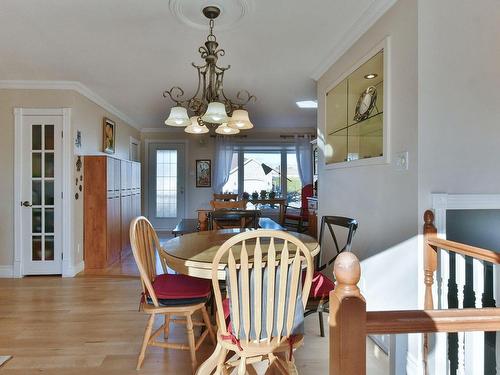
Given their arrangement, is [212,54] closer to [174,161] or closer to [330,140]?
[330,140]

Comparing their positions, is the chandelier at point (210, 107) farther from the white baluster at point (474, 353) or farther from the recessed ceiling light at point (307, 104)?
the recessed ceiling light at point (307, 104)

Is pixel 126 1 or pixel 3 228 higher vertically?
pixel 126 1

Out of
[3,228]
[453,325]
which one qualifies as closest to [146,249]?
[453,325]

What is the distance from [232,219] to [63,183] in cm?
216

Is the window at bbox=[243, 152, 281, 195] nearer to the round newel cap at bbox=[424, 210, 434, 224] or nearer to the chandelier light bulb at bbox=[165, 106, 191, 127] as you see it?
the chandelier light bulb at bbox=[165, 106, 191, 127]

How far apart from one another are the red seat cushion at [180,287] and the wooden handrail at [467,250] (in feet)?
4.47

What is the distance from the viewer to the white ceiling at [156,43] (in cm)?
221

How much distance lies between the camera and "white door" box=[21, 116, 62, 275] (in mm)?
3818

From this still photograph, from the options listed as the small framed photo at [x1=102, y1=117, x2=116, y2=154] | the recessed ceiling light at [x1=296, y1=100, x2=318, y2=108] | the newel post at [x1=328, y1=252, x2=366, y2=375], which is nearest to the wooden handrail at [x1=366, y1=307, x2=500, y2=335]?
the newel post at [x1=328, y1=252, x2=366, y2=375]

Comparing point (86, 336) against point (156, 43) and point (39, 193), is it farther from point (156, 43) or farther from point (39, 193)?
point (156, 43)

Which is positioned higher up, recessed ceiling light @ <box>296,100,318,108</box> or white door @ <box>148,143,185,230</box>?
recessed ceiling light @ <box>296,100,318,108</box>

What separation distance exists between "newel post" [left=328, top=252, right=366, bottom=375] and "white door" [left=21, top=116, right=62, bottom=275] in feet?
13.0

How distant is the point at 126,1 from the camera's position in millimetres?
2107

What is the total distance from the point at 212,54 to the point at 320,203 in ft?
6.56
